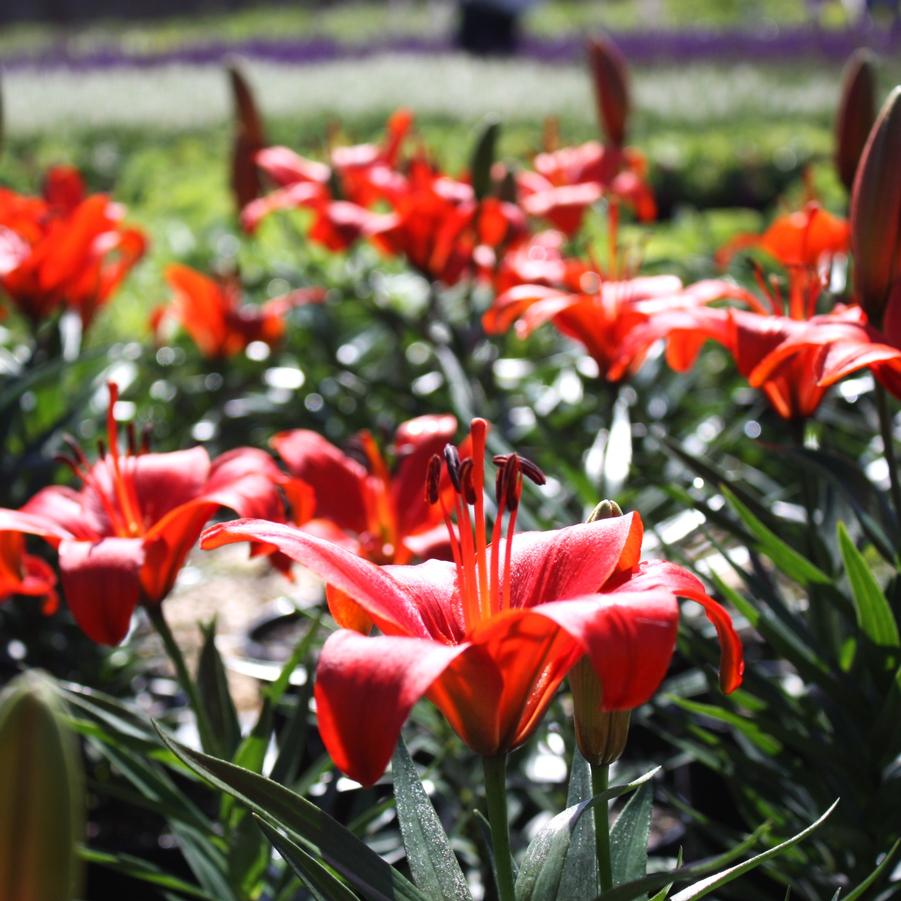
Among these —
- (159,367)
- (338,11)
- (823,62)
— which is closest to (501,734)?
(159,367)

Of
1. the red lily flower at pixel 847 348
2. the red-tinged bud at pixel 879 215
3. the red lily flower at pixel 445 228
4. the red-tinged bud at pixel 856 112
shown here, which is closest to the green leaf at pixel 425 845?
the red lily flower at pixel 847 348

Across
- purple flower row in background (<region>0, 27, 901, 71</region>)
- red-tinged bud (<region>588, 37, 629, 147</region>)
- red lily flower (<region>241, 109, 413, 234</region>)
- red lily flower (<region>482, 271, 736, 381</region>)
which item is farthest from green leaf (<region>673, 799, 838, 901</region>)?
purple flower row in background (<region>0, 27, 901, 71</region>)

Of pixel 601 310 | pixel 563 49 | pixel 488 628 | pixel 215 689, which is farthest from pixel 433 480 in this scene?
pixel 563 49

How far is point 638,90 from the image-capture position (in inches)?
343

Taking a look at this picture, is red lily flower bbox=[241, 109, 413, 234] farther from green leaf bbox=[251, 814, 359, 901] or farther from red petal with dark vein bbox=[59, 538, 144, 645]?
green leaf bbox=[251, 814, 359, 901]

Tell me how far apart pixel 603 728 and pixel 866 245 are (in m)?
0.48

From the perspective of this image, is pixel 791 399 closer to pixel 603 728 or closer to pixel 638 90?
pixel 603 728

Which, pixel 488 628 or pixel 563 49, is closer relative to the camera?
pixel 488 628

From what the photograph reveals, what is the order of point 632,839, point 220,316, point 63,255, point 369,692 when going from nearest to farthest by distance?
1. point 369,692
2. point 632,839
3. point 63,255
4. point 220,316

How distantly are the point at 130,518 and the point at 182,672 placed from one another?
0.13 meters

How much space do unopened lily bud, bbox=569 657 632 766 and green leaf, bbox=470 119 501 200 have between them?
114 centimetres

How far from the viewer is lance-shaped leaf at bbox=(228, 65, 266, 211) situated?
216 cm

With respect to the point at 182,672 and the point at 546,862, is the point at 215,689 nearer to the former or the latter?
the point at 182,672

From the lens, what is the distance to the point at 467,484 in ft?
2.45
